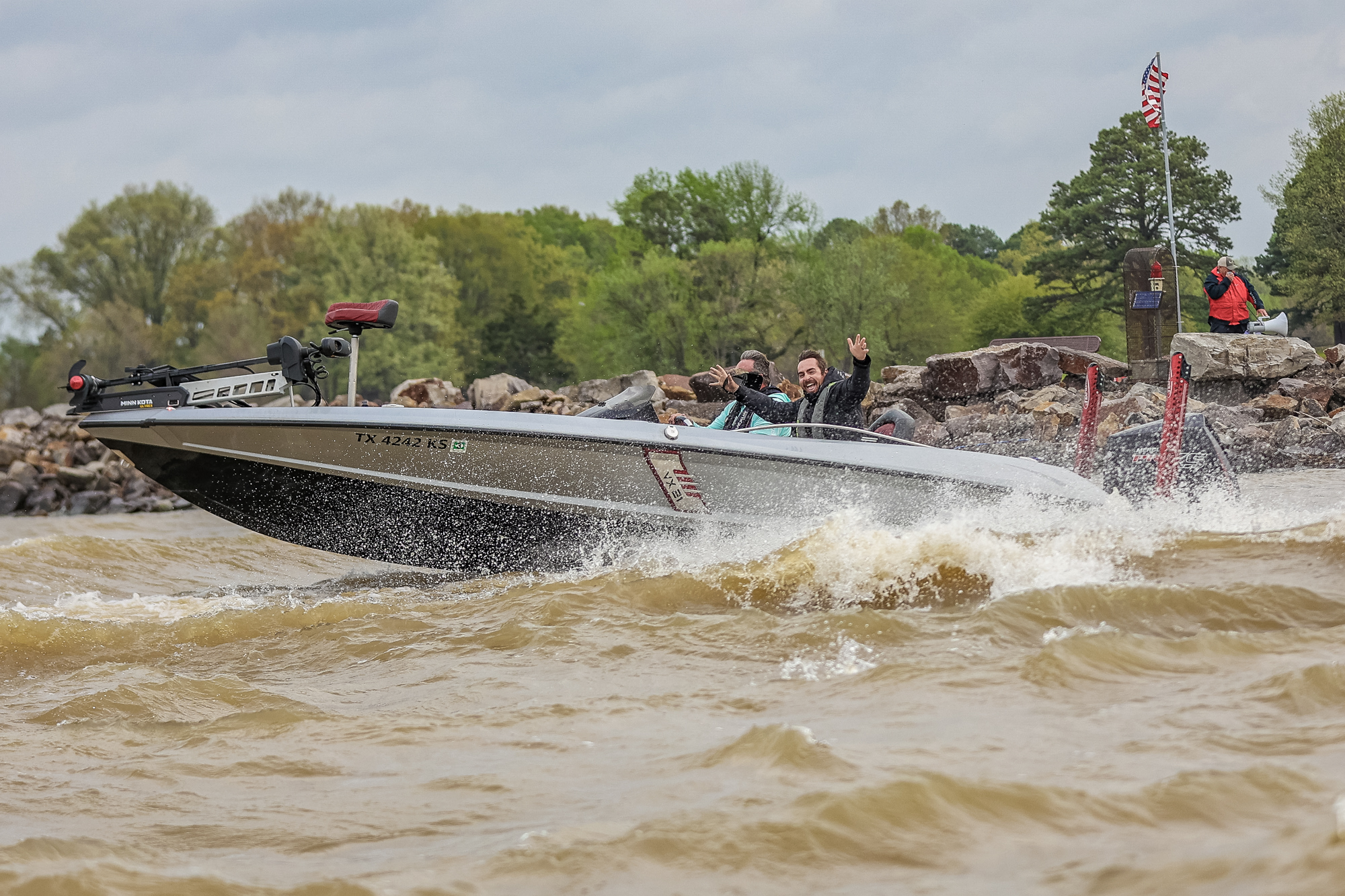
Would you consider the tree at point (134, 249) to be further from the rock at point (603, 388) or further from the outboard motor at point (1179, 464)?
the outboard motor at point (1179, 464)

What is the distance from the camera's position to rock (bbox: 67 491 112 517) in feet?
57.2

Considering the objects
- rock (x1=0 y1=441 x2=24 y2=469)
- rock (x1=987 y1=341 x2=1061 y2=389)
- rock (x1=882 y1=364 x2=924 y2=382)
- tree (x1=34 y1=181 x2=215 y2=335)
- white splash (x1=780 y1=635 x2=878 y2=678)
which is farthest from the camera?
tree (x1=34 y1=181 x2=215 y2=335)

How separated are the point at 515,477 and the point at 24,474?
655 inches

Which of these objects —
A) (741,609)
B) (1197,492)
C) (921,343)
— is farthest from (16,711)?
(921,343)

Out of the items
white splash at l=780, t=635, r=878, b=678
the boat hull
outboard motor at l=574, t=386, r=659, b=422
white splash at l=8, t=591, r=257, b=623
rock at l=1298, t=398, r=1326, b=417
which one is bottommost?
white splash at l=8, t=591, r=257, b=623

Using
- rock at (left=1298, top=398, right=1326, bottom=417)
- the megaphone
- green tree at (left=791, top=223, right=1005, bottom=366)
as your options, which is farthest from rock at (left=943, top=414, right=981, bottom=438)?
green tree at (left=791, top=223, right=1005, bottom=366)

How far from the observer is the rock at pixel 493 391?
18969mm

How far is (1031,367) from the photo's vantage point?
1419 centimetres

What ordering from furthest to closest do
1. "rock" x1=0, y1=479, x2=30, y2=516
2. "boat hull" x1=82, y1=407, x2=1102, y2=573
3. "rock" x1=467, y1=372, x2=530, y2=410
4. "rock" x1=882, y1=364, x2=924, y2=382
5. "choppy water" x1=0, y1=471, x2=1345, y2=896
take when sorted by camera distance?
"rock" x1=467, y1=372, x2=530, y2=410
"rock" x1=0, y1=479, x2=30, y2=516
"rock" x1=882, y1=364, x2=924, y2=382
"boat hull" x1=82, y1=407, x2=1102, y2=573
"choppy water" x1=0, y1=471, x2=1345, y2=896

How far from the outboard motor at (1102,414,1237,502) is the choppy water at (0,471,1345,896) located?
0.16m

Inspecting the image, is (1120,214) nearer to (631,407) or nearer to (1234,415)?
(1234,415)

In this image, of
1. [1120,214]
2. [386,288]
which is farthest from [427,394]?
[1120,214]

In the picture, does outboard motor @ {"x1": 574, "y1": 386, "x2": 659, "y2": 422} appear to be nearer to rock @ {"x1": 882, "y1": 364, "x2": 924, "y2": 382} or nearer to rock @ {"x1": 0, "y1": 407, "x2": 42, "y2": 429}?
rock @ {"x1": 882, "y1": 364, "x2": 924, "y2": 382}

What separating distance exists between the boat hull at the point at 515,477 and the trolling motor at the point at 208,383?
110 mm
